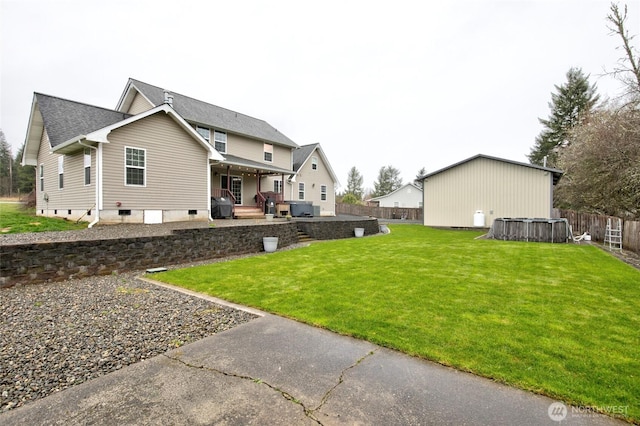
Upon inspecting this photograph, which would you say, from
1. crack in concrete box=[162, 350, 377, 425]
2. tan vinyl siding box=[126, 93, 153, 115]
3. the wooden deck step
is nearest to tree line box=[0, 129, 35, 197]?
tan vinyl siding box=[126, 93, 153, 115]

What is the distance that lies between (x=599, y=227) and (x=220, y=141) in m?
Result: 21.1

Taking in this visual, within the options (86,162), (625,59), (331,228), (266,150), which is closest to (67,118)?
(86,162)

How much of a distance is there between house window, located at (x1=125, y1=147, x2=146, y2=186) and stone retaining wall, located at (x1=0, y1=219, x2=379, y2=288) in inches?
175

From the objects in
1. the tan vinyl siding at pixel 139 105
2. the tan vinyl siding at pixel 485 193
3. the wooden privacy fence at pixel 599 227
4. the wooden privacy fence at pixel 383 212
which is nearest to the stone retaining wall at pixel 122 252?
the tan vinyl siding at pixel 139 105

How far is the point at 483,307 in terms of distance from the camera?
4.33 meters

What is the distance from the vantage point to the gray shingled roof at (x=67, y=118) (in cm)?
1194

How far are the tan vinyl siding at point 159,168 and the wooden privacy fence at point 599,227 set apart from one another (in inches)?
694

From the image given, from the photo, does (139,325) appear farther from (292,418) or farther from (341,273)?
(341,273)

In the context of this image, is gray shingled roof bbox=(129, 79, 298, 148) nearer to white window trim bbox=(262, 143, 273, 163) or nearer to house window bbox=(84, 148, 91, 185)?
white window trim bbox=(262, 143, 273, 163)

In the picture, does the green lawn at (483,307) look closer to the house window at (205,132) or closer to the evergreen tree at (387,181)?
the house window at (205,132)

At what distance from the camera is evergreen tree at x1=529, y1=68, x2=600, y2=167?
31.0 metres

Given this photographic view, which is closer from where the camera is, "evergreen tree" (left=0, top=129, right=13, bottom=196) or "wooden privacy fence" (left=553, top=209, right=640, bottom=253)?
"wooden privacy fence" (left=553, top=209, right=640, bottom=253)

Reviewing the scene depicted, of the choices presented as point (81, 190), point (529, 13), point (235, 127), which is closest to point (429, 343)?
point (81, 190)

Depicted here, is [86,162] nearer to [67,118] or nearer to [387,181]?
[67,118]
